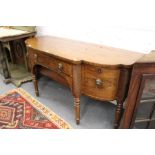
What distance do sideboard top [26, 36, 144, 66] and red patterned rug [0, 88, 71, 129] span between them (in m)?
0.72

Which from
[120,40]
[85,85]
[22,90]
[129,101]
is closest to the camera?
[129,101]

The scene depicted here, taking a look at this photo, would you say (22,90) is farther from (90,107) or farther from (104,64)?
(104,64)

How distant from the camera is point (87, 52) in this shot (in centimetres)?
141

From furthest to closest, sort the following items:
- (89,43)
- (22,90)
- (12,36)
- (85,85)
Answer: (22,90) < (12,36) < (89,43) < (85,85)

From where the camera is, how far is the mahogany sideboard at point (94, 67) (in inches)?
46.5

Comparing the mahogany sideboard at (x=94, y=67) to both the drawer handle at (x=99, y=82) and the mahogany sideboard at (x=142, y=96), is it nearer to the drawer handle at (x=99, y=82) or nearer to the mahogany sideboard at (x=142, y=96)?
the drawer handle at (x=99, y=82)

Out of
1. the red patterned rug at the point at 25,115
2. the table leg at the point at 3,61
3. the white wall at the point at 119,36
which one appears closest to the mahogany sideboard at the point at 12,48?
the table leg at the point at 3,61

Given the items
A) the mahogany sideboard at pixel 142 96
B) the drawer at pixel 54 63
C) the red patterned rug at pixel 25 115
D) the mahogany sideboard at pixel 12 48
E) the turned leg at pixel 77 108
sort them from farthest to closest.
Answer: the mahogany sideboard at pixel 12 48 → the red patterned rug at pixel 25 115 → the turned leg at pixel 77 108 → the drawer at pixel 54 63 → the mahogany sideboard at pixel 142 96

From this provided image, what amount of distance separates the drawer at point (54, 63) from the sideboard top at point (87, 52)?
0.22 ft

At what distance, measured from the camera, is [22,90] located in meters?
2.22

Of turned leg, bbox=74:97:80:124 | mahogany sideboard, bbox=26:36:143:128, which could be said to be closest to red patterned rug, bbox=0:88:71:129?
turned leg, bbox=74:97:80:124
